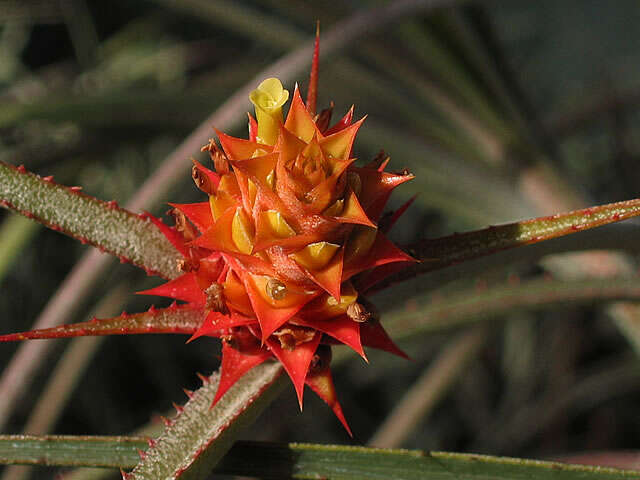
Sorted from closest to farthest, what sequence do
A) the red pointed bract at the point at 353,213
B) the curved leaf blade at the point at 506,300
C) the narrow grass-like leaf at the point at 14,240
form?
the red pointed bract at the point at 353,213 → the curved leaf blade at the point at 506,300 → the narrow grass-like leaf at the point at 14,240

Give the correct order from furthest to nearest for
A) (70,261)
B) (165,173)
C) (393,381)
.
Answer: (393,381)
(70,261)
(165,173)

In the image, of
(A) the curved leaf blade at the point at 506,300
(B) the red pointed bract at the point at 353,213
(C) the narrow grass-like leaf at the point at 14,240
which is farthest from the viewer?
(C) the narrow grass-like leaf at the point at 14,240

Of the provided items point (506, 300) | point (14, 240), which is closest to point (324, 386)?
point (506, 300)

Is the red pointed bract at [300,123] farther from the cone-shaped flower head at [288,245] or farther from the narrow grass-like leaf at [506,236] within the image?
the narrow grass-like leaf at [506,236]

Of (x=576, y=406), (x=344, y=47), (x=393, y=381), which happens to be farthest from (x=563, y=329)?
(x=344, y=47)

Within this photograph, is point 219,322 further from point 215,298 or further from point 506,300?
point 506,300

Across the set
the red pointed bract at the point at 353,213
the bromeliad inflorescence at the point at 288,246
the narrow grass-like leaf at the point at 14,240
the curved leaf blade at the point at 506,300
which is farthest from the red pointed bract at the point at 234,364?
the narrow grass-like leaf at the point at 14,240

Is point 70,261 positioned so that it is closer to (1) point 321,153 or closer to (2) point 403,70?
(2) point 403,70
